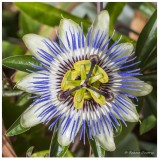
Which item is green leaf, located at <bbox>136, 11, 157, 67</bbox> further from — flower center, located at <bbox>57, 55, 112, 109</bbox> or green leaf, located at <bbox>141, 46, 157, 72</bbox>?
flower center, located at <bbox>57, 55, 112, 109</bbox>

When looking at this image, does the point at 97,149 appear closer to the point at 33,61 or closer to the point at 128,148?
the point at 33,61

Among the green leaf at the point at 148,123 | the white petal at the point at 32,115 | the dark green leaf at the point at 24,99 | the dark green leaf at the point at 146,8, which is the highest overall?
the dark green leaf at the point at 146,8

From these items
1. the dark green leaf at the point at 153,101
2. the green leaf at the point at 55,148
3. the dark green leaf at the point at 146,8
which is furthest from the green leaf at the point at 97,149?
the dark green leaf at the point at 146,8

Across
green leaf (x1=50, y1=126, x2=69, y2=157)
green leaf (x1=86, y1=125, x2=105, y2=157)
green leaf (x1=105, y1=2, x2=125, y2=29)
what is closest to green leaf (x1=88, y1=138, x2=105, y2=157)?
green leaf (x1=86, y1=125, x2=105, y2=157)

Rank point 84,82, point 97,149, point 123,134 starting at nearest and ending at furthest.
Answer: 1. point 84,82
2. point 97,149
3. point 123,134

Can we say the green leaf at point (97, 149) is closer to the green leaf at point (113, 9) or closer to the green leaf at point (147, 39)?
the green leaf at point (147, 39)

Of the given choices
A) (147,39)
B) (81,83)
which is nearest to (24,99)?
(81,83)

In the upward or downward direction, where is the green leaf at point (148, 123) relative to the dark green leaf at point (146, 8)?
downward
